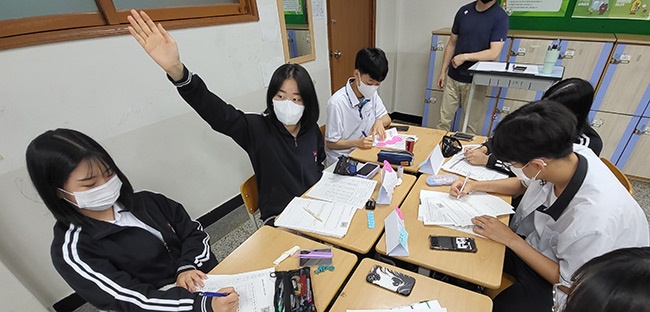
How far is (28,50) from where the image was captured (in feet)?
4.45

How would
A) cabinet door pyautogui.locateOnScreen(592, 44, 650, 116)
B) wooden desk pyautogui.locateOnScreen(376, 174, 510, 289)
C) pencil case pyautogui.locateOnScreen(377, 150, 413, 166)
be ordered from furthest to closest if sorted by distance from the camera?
cabinet door pyautogui.locateOnScreen(592, 44, 650, 116) → pencil case pyautogui.locateOnScreen(377, 150, 413, 166) → wooden desk pyautogui.locateOnScreen(376, 174, 510, 289)

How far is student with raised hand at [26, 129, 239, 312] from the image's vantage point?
3.03 feet

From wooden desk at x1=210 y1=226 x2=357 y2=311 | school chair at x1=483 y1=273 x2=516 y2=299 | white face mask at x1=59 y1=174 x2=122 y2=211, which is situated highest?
white face mask at x1=59 y1=174 x2=122 y2=211

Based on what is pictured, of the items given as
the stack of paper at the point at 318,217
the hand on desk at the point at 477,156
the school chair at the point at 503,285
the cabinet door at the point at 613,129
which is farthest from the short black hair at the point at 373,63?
the cabinet door at the point at 613,129

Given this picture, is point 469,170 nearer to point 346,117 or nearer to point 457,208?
point 457,208

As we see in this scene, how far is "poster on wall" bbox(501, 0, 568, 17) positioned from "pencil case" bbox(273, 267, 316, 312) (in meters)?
3.61

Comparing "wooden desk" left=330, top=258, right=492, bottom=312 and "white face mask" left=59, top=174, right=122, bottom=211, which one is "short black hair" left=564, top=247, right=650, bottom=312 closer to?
Result: "wooden desk" left=330, top=258, right=492, bottom=312

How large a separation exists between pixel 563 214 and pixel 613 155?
263cm

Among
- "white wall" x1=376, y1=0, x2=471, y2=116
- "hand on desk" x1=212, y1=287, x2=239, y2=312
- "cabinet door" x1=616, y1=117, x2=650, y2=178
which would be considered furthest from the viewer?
"white wall" x1=376, y1=0, x2=471, y2=116

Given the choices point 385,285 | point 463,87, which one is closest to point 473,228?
point 385,285

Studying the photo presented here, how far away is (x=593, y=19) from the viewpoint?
2871 millimetres

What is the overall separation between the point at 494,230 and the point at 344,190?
68 cm

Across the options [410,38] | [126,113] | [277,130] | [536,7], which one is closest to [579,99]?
[277,130]

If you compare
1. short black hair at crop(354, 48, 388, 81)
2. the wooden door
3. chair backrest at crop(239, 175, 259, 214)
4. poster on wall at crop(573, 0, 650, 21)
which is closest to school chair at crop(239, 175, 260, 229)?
chair backrest at crop(239, 175, 259, 214)
